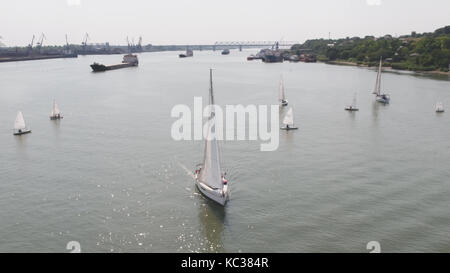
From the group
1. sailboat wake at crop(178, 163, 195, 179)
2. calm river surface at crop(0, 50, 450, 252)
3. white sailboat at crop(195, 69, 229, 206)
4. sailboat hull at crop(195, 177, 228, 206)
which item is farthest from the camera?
sailboat wake at crop(178, 163, 195, 179)

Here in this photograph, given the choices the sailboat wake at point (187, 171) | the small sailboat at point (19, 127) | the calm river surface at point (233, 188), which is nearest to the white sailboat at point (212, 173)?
the calm river surface at point (233, 188)

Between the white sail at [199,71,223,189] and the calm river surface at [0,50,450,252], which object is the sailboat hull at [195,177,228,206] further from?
the calm river surface at [0,50,450,252]

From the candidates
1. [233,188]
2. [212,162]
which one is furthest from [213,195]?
[233,188]

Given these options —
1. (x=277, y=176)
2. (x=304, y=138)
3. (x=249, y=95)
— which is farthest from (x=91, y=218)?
(x=249, y=95)

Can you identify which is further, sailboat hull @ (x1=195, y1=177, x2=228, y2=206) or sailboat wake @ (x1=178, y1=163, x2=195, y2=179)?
sailboat wake @ (x1=178, y1=163, x2=195, y2=179)

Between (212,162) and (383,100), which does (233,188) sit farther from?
(383,100)

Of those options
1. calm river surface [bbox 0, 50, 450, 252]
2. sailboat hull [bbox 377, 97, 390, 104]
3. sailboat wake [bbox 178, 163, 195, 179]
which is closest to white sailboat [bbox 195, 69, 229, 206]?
calm river surface [bbox 0, 50, 450, 252]

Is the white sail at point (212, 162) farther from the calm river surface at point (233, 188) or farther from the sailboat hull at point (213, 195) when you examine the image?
the calm river surface at point (233, 188)
